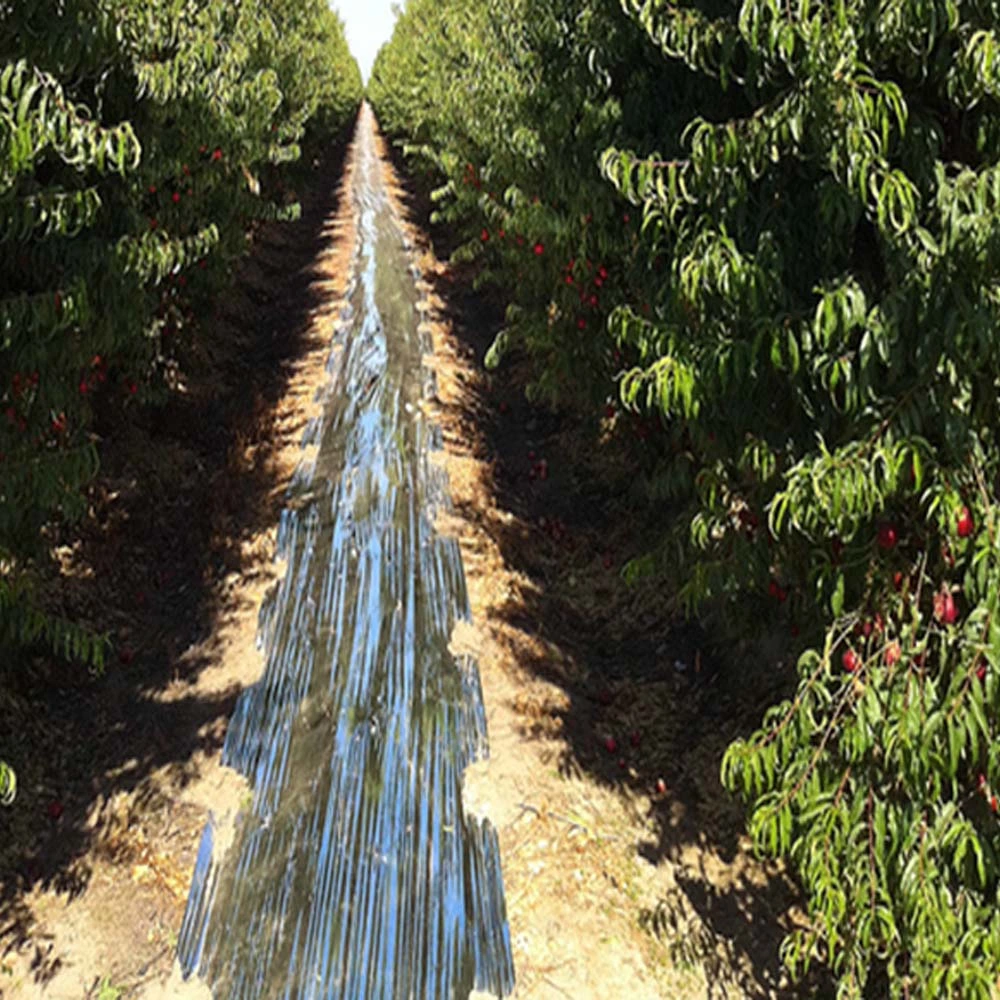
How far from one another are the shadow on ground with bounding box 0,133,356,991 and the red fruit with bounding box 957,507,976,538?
4.31 meters

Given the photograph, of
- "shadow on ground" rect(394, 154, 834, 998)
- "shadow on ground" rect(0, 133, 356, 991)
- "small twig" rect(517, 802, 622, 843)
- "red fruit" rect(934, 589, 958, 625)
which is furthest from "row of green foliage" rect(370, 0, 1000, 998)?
"shadow on ground" rect(0, 133, 356, 991)

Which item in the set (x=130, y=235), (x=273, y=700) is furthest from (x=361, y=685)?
(x=130, y=235)

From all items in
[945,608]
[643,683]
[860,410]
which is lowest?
[643,683]

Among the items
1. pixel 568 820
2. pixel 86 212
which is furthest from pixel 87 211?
pixel 568 820

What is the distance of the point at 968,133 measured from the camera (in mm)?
3059

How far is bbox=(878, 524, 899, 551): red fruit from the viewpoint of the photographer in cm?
310

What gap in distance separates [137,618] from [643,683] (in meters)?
4.03

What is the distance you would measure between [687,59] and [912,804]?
3.03m

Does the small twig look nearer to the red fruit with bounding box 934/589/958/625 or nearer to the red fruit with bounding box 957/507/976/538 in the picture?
the red fruit with bounding box 934/589/958/625

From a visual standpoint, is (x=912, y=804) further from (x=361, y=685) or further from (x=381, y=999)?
(x=361, y=685)

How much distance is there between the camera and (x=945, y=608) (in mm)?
2877

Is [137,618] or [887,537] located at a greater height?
[887,537]

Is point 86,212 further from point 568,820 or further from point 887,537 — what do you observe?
point 568,820

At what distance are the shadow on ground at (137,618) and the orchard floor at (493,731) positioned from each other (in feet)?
0.06
